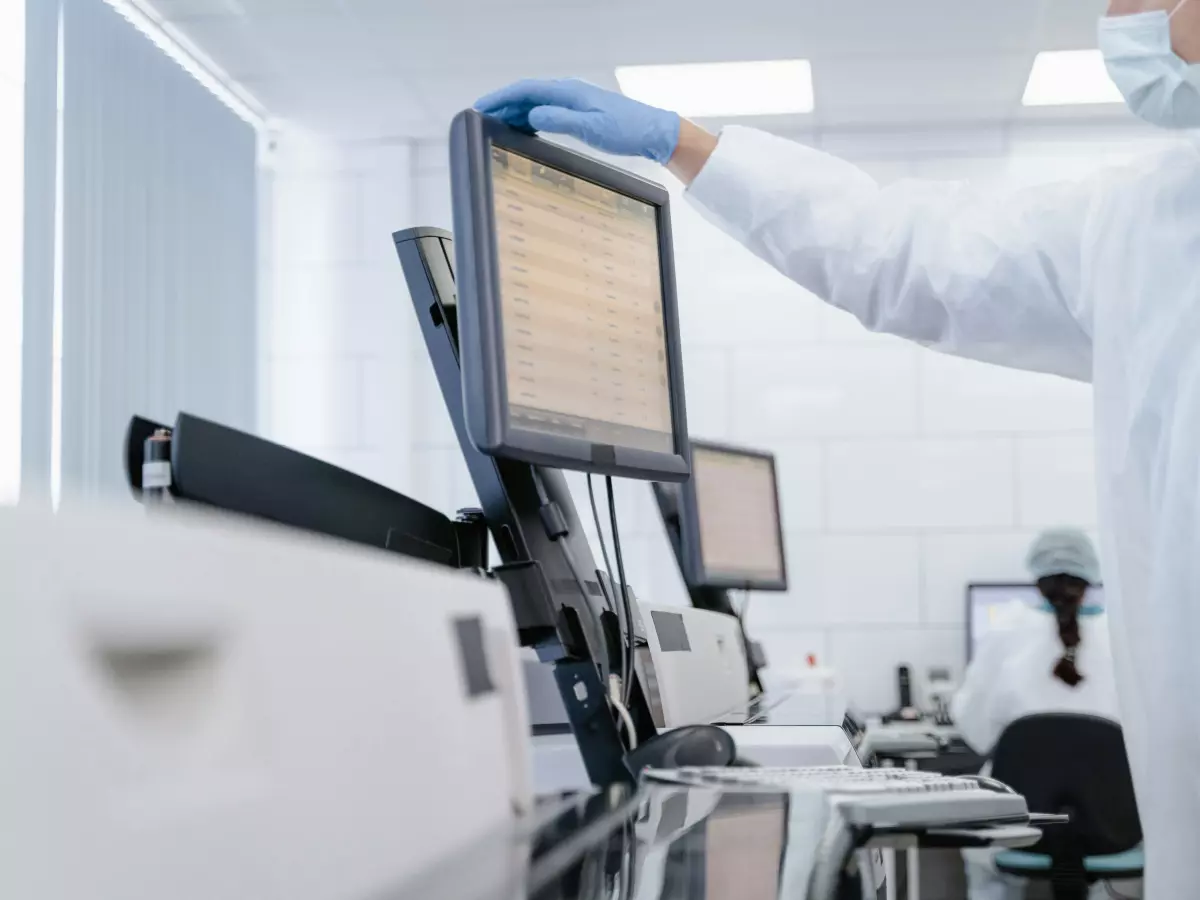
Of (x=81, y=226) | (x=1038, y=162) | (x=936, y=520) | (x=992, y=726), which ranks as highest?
(x=1038, y=162)

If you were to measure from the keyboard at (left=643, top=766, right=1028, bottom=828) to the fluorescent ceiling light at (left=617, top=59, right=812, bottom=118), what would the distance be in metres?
3.39

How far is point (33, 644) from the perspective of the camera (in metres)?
0.31

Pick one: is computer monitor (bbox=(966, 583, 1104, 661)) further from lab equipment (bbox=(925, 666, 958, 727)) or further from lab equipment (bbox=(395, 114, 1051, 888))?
lab equipment (bbox=(395, 114, 1051, 888))

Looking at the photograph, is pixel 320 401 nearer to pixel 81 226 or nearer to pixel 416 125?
pixel 416 125

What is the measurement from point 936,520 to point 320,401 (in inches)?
86.1

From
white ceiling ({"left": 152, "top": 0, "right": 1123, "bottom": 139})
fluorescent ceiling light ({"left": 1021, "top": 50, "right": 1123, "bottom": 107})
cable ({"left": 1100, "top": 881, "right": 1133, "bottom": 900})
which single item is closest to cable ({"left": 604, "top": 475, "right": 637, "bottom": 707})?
cable ({"left": 1100, "top": 881, "right": 1133, "bottom": 900})

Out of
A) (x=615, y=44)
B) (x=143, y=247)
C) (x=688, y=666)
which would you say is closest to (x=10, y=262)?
(x=143, y=247)

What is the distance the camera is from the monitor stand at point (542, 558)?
3.52 feet

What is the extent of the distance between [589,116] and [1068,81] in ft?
11.4

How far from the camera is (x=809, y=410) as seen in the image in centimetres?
450

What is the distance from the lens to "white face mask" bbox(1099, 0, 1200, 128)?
1255 mm

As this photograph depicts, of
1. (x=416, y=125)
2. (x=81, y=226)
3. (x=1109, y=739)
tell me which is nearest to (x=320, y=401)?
(x=416, y=125)

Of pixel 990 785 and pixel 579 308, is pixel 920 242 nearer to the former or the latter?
pixel 579 308

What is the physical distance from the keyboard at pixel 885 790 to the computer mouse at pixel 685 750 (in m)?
0.02
